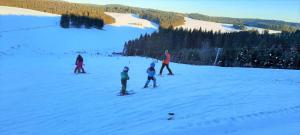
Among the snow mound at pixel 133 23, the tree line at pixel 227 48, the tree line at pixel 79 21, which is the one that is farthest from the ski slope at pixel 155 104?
the snow mound at pixel 133 23

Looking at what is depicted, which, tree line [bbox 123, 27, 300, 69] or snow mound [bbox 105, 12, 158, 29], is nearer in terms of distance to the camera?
tree line [bbox 123, 27, 300, 69]

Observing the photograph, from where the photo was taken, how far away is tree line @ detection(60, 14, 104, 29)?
369ft

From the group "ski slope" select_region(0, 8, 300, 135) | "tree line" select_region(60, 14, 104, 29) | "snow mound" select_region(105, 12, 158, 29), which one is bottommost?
"snow mound" select_region(105, 12, 158, 29)

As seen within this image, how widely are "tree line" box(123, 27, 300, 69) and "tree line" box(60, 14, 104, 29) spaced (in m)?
28.9

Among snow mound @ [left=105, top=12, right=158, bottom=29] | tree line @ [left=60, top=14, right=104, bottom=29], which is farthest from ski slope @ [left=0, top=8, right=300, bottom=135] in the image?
snow mound @ [left=105, top=12, right=158, bottom=29]

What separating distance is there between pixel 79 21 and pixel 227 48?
74.9 metres

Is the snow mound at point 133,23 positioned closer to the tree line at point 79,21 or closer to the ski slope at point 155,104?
the tree line at point 79,21

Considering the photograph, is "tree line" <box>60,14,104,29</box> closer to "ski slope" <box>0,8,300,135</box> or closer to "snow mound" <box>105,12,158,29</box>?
"snow mound" <box>105,12,158,29</box>

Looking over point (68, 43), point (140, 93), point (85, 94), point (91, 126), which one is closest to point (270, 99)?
point (140, 93)

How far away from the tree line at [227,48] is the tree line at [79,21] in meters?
28.9

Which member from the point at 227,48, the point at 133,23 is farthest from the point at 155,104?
the point at 133,23

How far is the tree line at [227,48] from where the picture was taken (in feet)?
112

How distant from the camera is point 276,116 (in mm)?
12648

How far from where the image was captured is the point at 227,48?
46.8 m
